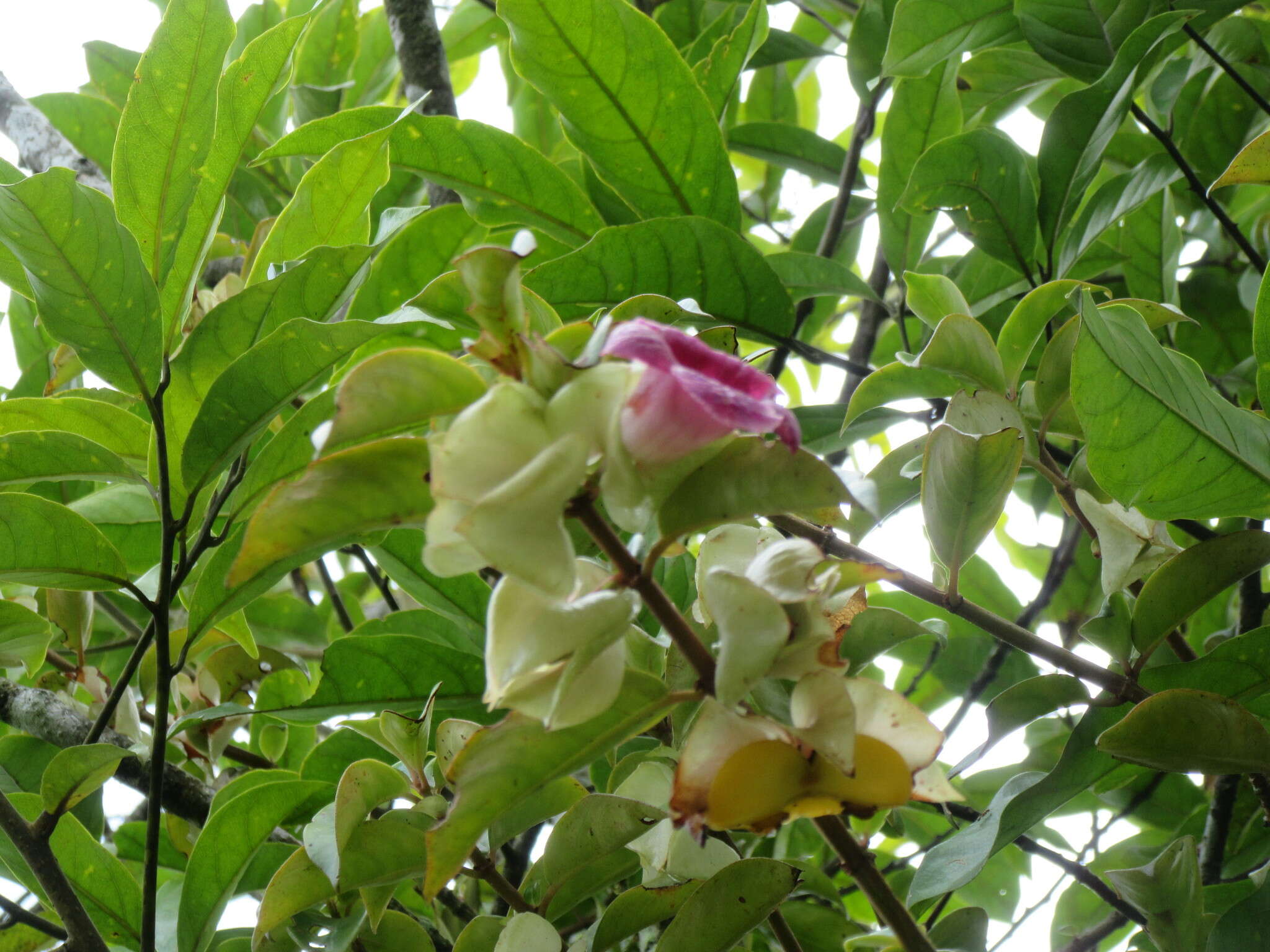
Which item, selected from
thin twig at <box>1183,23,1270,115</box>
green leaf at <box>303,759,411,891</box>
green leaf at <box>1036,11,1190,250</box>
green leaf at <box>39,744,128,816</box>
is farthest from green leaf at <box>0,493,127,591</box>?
thin twig at <box>1183,23,1270,115</box>

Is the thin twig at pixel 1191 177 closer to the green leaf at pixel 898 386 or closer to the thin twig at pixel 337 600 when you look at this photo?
the green leaf at pixel 898 386

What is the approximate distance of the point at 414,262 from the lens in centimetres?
92

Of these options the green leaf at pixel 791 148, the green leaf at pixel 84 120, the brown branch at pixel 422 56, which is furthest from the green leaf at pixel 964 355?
the green leaf at pixel 84 120

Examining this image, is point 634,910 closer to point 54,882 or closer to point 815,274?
point 54,882

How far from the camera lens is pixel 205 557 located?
83cm

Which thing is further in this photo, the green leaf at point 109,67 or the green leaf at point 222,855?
the green leaf at point 109,67

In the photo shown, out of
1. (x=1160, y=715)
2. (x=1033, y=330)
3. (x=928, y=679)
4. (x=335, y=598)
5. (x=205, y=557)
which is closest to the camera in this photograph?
(x=1160, y=715)

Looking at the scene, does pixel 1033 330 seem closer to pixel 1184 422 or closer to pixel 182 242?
pixel 1184 422

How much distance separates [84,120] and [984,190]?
3.60 feet

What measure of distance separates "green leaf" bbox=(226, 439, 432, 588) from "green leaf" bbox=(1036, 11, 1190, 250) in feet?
2.26

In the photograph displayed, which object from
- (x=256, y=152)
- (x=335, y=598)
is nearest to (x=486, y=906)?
(x=335, y=598)

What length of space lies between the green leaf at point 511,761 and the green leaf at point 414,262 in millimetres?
591

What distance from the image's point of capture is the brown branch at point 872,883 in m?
0.40

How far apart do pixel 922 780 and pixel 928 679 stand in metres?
1.03
